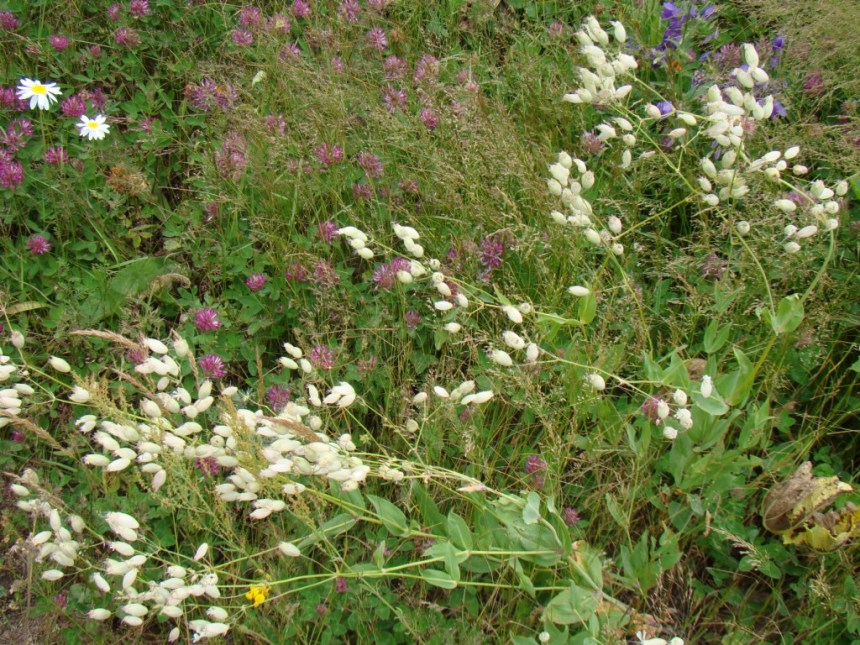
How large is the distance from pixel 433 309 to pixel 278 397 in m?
0.53

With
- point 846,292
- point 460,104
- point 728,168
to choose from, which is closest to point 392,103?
point 460,104

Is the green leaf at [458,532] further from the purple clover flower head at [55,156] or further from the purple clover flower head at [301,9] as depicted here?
the purple clover flower head at [301,9]

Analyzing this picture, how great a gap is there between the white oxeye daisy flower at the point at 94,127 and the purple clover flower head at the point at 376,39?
3.44 ft

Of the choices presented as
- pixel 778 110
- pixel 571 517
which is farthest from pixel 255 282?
pixel 778 110

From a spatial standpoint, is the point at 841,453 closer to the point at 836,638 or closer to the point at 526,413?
the point at 836,638

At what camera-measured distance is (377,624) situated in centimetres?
214

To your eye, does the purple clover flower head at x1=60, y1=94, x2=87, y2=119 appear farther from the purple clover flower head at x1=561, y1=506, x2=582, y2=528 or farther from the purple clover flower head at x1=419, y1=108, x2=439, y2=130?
the purple clover flower head at x1=561, y1=506, x2=582, y2=528

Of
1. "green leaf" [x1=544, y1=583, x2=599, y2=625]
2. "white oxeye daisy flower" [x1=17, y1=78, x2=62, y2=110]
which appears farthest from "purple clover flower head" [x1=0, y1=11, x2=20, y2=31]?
"green leaf" [x1=544, y1=583, x2=599, y2=625]

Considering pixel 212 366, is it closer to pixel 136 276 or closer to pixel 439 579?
pixel 136 276

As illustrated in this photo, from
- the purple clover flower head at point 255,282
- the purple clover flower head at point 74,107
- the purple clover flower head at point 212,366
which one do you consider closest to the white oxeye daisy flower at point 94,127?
the purple clover flower head at point 74,107

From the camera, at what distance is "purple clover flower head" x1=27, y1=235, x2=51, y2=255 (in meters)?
2.88

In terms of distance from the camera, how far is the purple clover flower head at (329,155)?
2908mm

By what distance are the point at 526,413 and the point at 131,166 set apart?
174 centimetres

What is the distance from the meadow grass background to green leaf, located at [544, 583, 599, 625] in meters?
0.02
